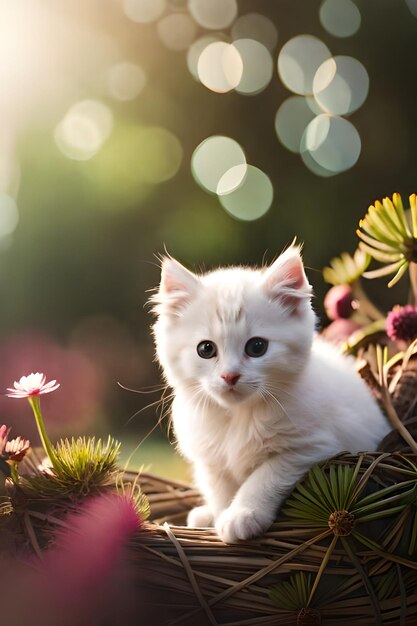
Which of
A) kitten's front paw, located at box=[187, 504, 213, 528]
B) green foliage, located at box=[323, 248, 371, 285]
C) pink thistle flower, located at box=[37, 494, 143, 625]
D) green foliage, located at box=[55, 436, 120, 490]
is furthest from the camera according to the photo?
green foliage, located at box=[323, 248, 371, 285]

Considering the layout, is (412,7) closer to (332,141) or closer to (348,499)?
(332,141)

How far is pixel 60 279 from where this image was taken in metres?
1.94

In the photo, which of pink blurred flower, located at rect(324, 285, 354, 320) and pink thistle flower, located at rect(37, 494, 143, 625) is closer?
pink thistle flower, located at rect(37, 494, 143, 625)

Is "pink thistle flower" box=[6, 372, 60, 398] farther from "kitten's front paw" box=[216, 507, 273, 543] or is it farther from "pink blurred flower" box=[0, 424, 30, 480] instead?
"kitten's front paw" box=[216, 507, 273, 543]

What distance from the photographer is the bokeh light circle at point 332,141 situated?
1812 mm

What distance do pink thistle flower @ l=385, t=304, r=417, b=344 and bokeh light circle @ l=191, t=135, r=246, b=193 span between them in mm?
679

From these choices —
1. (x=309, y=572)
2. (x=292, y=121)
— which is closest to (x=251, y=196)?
(x=292, y=121)

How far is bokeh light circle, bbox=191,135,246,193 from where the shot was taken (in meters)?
1.82

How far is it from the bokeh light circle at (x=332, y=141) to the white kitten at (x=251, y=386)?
77 centimetres

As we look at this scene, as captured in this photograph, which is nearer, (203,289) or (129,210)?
(203,289)

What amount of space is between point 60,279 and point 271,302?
1.00 meters

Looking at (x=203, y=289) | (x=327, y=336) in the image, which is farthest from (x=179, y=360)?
(x=327, y=336)

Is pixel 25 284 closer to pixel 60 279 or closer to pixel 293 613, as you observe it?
pixel 60 279

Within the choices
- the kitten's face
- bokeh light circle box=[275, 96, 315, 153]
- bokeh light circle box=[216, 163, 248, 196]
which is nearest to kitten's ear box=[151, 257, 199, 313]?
the kitten's face
